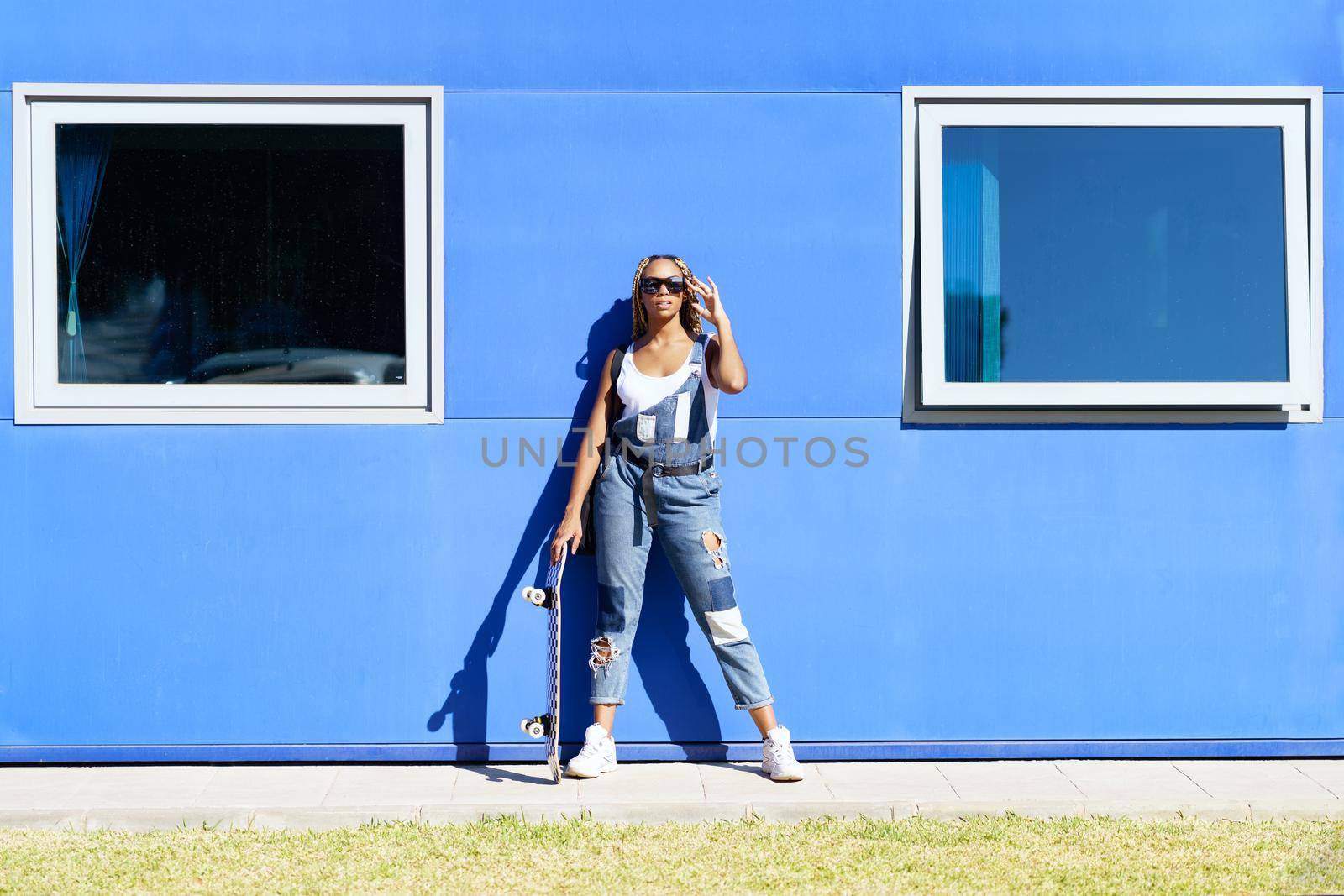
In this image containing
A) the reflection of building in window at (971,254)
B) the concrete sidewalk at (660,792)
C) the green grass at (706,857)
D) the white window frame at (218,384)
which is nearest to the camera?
the green grass at (706,857)

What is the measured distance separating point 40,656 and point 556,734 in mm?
2025

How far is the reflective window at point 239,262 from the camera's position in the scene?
17.7 ft

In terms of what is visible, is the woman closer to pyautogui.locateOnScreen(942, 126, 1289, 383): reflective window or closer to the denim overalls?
the denim overalls

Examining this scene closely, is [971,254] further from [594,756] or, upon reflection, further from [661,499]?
[594,756]

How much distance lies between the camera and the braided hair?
5.26 meters

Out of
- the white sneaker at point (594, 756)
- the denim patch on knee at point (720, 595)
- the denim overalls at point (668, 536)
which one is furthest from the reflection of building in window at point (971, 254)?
the white sneaker at point (594, 756)

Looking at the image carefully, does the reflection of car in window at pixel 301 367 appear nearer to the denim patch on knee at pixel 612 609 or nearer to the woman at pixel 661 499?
the woman at pixel 661 499

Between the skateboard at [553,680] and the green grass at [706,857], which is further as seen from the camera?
the skateboard at [553,680]

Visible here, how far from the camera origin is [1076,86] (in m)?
5.38

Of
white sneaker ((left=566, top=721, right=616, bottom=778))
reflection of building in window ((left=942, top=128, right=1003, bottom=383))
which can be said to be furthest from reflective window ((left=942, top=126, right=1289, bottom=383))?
white sneaker ((left=566, top=721, right=616, bottom=778))

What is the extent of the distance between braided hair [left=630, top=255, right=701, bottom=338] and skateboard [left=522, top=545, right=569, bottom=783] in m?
0.90

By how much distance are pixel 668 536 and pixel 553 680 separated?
0.69 m

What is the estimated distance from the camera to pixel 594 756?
17.1 feet

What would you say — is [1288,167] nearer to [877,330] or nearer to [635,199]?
[877,330]
